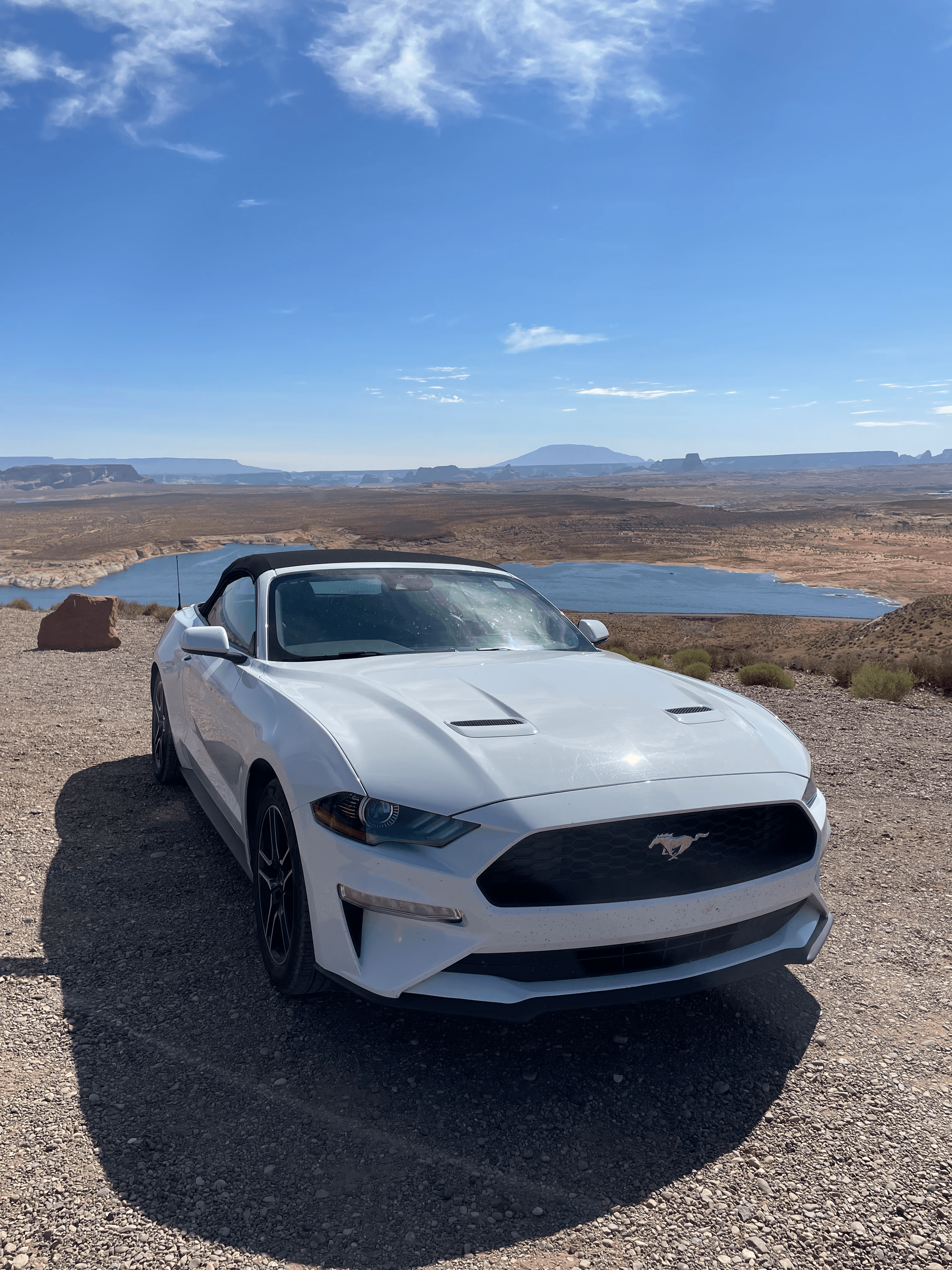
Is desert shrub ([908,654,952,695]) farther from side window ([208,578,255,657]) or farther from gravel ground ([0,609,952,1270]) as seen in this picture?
side window ([208,578,255,657])

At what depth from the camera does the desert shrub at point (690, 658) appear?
12594mm

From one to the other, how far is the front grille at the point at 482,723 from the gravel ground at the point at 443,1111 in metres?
1.06

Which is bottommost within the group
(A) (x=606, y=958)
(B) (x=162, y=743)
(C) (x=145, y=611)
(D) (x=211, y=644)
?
(C) (x=145, y=611)

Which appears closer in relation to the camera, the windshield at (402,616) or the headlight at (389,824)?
the headlight at (389,824)

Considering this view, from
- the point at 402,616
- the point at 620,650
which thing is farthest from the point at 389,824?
the point at 620,650

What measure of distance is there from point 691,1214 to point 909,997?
152 centimetres

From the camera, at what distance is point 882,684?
30.9ft

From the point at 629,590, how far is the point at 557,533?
43324mm

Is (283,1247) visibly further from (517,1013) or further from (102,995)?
(102,995)


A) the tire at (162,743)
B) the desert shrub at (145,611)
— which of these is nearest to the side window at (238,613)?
the tire at (162,743)

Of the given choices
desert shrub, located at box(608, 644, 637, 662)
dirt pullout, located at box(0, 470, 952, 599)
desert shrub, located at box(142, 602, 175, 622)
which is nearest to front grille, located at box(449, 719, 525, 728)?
desert shrub, located at box(608, 644, 637, 662)

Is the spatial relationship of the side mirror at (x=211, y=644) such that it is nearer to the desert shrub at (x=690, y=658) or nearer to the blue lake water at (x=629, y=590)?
the desert shrub at (x=690, y=658)

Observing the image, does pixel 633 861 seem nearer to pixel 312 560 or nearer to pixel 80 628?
pixel 312 560

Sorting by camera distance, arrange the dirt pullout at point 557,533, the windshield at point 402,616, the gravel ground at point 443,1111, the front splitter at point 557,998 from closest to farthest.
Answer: the gravel ground at point 443,1111
the front splitter at point 557,998
the windshield at point 402,616
the dirt pullout at point 557,533
